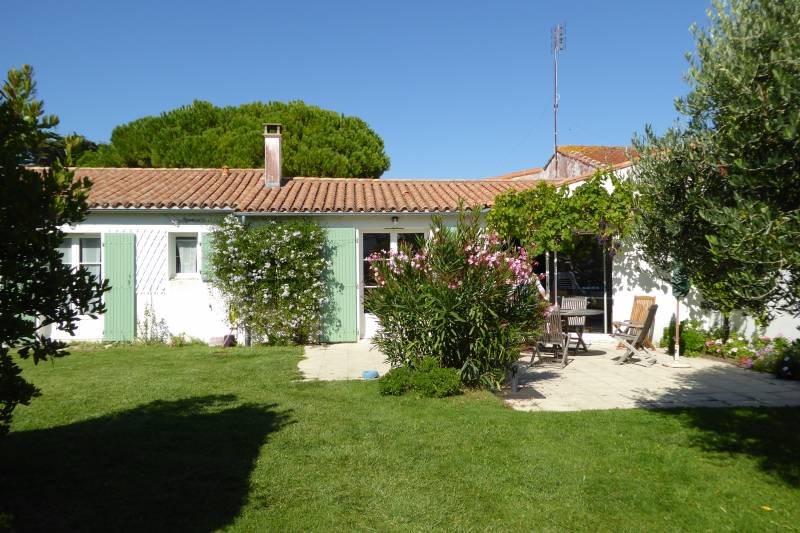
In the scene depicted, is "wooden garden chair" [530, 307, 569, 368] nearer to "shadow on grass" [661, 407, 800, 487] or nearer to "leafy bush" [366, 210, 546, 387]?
"leafy bush" [366, 210, 546, 387]

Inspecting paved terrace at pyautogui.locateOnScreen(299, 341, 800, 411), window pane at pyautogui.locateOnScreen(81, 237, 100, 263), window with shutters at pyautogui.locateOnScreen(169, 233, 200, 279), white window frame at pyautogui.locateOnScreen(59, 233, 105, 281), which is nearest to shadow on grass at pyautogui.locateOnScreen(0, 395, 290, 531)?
paved terrace at pyautogui.locateOnScreen(299, 341, 800, 411)

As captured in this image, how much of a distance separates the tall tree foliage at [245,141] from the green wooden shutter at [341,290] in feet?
35.1

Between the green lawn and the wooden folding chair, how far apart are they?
3209 mm

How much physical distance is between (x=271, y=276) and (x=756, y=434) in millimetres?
8728

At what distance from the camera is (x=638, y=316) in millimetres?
11469

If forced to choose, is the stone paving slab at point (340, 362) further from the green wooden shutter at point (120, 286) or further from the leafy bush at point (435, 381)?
the green wooden shutter at point (120, 286)

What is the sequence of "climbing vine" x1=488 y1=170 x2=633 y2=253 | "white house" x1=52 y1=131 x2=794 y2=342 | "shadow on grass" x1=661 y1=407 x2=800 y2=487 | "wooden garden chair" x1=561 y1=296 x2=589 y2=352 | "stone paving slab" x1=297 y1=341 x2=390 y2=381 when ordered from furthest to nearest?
"white house" x1=52 y1=131 x2=794 y2=342, "climbing vine" x1=488 y1=170 x2=633 y2=253, "wooden garden chair" x1=561 y1=296 x2=589 y2=352, "stone paving slab" x1=297 y1=341 x2=390 y2=381, "shadow on grass" x1=661 y1=407 x2=800 y2=487

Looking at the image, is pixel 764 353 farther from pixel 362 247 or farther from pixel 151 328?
pixel 151 328

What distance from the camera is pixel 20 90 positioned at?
3863 mm

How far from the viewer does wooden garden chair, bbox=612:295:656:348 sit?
11320 millimetres

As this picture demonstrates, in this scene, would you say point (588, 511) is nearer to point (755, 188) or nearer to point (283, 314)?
point (755, 188)

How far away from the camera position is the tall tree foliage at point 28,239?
11.9ft

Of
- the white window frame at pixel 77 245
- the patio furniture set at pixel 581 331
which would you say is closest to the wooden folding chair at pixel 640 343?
the patio furniture set at pixel 581 331

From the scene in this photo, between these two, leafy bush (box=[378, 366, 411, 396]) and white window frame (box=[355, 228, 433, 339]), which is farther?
white window frame (box=[355, 228, 433, 339])
